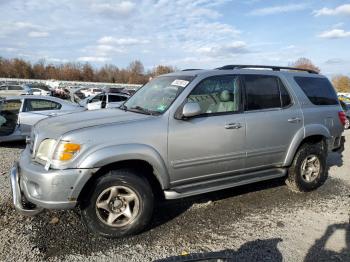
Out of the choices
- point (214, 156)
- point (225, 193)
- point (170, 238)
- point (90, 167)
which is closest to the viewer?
point (90, 167)

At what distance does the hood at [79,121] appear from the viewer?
3.83 m

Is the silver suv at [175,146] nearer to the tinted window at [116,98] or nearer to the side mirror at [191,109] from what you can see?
the side mirror at [191,109]

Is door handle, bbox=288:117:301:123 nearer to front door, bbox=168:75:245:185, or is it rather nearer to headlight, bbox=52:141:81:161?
front door, bbox=168:75:245:185

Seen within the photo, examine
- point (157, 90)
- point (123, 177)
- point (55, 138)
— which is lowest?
point (123, 177)

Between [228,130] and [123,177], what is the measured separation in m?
1.53

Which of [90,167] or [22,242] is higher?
[90,167]

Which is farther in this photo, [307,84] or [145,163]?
[307,84]

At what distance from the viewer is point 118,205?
3926 millimetres

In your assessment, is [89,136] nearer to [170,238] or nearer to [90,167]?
[90,167]

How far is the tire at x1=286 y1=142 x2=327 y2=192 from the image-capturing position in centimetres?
545

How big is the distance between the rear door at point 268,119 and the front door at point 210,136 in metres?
0.16

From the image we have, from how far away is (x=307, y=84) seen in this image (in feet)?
18.7

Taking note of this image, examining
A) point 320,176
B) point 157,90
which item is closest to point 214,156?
point 157,90

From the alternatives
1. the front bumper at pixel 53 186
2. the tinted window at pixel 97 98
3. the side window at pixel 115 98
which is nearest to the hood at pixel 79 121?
the front bumper at pixel 53 186
